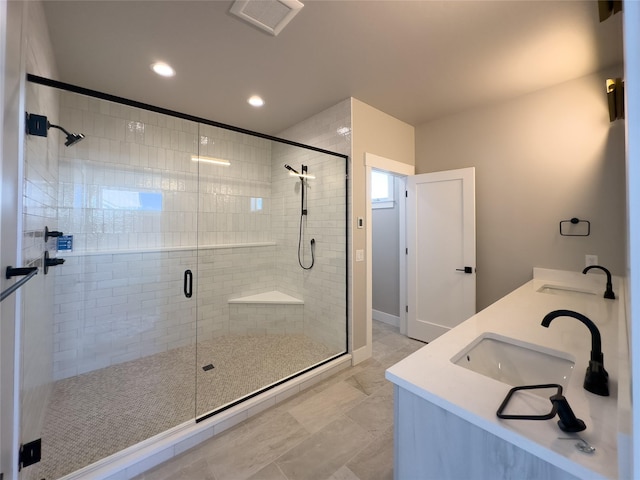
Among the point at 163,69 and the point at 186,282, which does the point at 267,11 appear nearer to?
the point at 163,69

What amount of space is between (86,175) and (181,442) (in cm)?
248

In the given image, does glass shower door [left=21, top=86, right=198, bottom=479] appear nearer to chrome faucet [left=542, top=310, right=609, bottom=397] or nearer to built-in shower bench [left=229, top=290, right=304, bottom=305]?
built-in shower bench [left=229, top=290, right=304, bottom=305]

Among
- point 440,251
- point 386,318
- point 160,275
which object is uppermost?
point 440,251

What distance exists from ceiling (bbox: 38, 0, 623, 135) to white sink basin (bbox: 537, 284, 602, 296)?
1884 mm

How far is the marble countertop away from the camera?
0.63 metres

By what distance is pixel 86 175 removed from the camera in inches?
97.3

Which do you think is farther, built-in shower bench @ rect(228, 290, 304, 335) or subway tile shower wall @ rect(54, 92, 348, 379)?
built-in shower bench @ rect(228, 290, 304, 335)

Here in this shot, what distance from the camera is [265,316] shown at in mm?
3428

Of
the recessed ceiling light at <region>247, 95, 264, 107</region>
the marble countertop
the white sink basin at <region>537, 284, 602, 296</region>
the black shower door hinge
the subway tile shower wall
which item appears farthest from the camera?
the recessed ceiling light at <region>247, 95, 264, 107</region>

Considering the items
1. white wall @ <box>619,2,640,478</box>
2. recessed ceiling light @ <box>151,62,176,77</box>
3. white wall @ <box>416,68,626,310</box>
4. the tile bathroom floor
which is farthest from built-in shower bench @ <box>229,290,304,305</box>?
white wall @ <box>619,2,640,478</box>

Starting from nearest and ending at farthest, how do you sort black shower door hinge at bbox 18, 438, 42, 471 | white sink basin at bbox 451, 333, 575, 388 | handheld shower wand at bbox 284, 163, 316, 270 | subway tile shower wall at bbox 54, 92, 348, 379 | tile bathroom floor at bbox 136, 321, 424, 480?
white sink basin at bbox 451, 333, 575, 388 < black shower door hinge at bbox 18, 438, 42, 471 < tile bathroom floor at bbox 136, 321, 424, 480 < subway tile shower wall at bbox 54, 92, 348, 379 < handheld shower wand at bbox 284, 163, 316, 270

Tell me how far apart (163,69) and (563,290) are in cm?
398

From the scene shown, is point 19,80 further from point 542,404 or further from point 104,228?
→ point 542,404

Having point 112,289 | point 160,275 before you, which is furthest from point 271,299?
point 112,289
